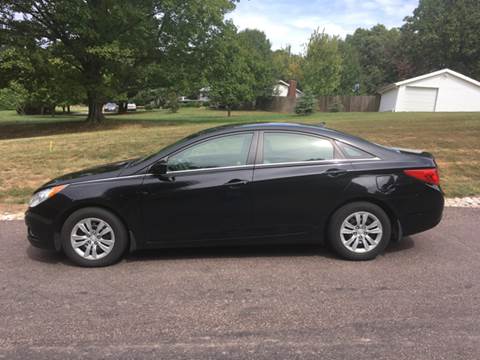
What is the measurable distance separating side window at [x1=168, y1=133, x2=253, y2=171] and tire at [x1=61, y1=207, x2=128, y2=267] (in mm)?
857

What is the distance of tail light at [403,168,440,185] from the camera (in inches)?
184

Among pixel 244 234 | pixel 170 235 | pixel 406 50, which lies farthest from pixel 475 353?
pixel 406 50

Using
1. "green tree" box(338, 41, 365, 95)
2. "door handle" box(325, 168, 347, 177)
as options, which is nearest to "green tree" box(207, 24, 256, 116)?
"door handle" box(325, 168, 347, 177)

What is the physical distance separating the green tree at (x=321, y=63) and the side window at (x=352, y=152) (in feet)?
121

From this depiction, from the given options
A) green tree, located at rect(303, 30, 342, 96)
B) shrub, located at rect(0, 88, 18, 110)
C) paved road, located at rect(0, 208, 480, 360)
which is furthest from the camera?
shrub, located at rect(0, 88, 18, 110)

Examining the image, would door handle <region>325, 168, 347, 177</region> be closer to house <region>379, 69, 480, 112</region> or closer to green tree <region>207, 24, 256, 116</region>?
green tree <region>207, 24, 256, 116</region>

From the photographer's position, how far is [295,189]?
15.0 ft

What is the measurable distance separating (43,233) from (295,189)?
271 centimetres

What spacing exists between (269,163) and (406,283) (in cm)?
181

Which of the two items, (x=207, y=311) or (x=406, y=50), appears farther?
(x=406, y=50)

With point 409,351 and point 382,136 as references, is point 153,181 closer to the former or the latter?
point 409,351

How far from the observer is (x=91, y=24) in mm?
21719

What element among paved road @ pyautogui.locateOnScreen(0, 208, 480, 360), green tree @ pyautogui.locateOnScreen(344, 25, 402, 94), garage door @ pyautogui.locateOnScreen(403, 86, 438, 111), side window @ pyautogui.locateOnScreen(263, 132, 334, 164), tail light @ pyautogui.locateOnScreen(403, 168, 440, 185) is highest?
green tree @ pyautogui.locateOnScreen(344, 25, 402, 94)

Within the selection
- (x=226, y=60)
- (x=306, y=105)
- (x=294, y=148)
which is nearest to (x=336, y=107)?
(x=306, y=105)
